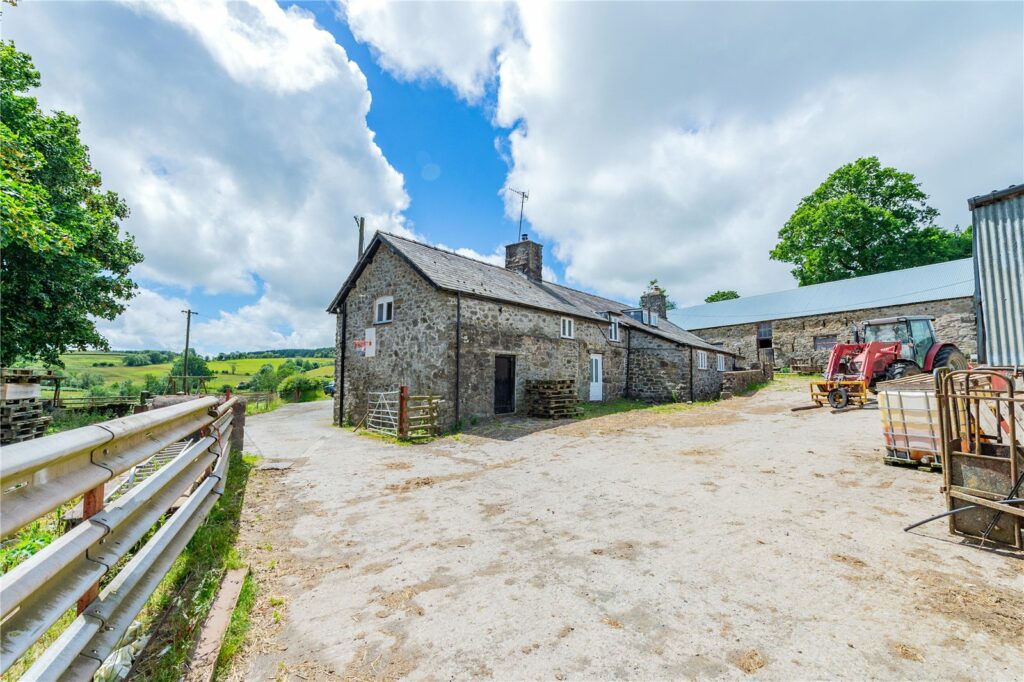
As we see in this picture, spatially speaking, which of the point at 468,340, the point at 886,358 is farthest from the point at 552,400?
the point at 886,358

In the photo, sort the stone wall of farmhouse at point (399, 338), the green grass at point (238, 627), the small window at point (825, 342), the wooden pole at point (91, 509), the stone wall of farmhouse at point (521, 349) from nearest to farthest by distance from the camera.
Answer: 1. the wooden pole at point (91, 509)
2. the green grass at point (238, 627)
3. the stone wall of farmhouse at point (399, 338)
4. the stone wall of farmhouse at point (521, 349)
5. the small window at point (825, 342)

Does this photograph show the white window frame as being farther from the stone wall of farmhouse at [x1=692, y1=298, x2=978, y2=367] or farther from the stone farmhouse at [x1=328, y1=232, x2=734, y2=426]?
the stone wall of farmhouse at [x1=692, y1=298, x2=978, y2=367]

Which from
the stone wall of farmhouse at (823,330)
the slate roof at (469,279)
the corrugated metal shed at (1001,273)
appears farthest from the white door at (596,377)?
the stone wall of farmhouse at (823,330)

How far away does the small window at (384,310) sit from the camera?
15.1m

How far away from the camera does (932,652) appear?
8.86 feet

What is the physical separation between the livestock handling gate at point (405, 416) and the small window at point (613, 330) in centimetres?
1105

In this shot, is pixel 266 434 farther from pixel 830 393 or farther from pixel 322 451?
pixel 830 393

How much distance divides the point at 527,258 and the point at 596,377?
7.10 metres

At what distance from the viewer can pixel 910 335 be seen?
48.7 ft

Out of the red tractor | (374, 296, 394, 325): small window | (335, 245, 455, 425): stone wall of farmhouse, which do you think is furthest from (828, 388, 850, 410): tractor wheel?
(374, 296, 394, 325): small window

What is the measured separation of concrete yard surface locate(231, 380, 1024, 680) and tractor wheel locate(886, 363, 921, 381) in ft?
28.1

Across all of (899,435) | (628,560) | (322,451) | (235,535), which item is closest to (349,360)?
(322,451)

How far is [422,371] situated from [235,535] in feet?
29.7

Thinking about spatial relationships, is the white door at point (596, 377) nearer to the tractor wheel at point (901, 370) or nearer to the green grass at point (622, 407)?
the green grass at point (622, 407)
